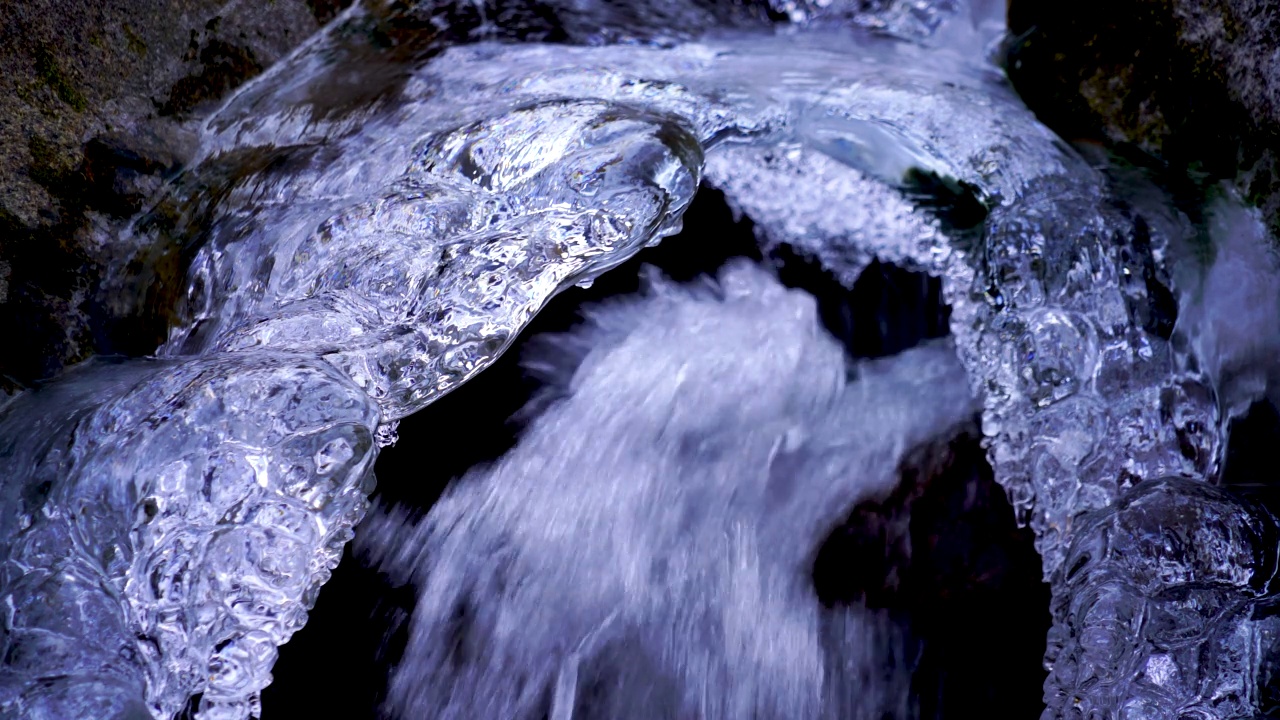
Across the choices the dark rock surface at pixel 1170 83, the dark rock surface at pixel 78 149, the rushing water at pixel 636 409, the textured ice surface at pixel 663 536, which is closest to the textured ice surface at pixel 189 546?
the rushing water at pixel 636 409

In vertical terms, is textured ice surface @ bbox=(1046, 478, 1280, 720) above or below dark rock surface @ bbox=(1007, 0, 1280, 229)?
below

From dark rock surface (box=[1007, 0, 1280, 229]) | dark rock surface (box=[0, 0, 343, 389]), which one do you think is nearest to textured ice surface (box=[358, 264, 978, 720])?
dark rock surface (box=[1007, 0, 1280, 229])

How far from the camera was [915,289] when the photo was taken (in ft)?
7.10

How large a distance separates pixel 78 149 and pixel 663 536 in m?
1.75

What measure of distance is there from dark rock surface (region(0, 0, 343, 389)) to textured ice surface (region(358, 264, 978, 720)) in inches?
42.2

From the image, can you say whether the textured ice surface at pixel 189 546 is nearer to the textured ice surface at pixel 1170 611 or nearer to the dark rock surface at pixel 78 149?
the dark rock surface at pixel 78 149

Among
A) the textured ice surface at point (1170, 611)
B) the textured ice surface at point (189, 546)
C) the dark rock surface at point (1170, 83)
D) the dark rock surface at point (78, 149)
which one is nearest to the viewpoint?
the textured ice surface at point (189, 546)

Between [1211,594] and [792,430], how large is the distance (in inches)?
31.9

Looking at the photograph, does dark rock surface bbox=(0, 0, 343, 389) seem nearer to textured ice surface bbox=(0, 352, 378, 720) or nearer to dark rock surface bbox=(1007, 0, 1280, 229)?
textured ice surface bbox=(0, 352, 378, 720)

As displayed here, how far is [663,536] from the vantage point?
1721 millimetres

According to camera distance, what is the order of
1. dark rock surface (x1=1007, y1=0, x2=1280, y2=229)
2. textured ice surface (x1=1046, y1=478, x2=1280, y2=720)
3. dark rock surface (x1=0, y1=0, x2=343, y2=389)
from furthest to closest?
dark rock surface (x1=0, y1=0, x2=343, y2=389) < dark rock surface (x1=1007, y1=0, x2=1280, y2=229) < textured ice surface (x1=1046, y1=478, x2=1280, y2=720)

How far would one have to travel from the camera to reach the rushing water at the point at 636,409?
4.44ft

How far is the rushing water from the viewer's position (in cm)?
135

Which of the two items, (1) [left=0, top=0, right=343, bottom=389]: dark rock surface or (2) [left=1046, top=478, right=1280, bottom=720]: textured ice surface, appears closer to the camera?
(2) [left=1046, top=478, right=1280, bottom=720]: textured ice surface
